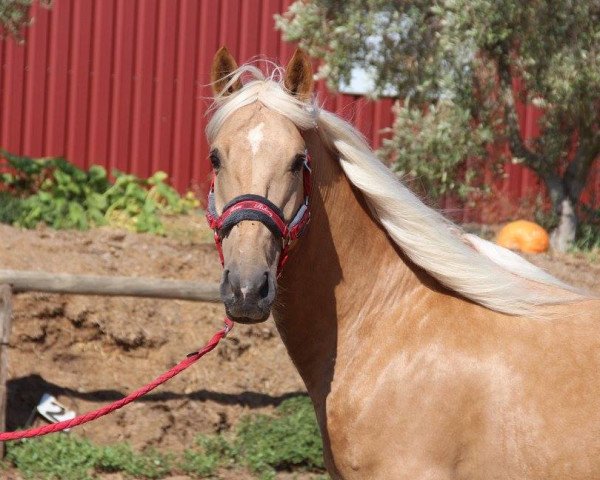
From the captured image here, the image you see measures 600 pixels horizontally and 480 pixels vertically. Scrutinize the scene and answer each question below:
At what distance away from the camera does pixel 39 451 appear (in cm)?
602

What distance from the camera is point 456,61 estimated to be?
8.33 metres

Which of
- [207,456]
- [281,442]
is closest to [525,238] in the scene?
[281,442]

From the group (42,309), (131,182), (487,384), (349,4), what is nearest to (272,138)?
(487,384)

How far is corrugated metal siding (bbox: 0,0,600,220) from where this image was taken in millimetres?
11062

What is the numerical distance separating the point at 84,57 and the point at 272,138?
857cm

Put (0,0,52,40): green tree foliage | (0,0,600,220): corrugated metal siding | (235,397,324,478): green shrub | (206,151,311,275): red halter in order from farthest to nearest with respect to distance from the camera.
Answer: (0,0,600,220): corrugated metal siding → (0,0,52,40): green tree foliage → (235,397,324,478): green shrub → (206,151,311,275): red halter

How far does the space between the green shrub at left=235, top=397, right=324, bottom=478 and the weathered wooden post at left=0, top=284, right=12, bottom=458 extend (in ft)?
4.99

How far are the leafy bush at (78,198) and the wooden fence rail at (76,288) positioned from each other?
2.59 meters

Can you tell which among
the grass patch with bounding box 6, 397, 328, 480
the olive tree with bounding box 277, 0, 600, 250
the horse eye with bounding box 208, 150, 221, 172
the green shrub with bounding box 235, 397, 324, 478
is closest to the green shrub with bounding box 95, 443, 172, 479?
the grass patch with bounding box 6, 397, 328, 480

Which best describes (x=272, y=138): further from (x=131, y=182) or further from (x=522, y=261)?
(x=131, y=182)

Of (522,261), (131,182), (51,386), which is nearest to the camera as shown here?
(522,261)

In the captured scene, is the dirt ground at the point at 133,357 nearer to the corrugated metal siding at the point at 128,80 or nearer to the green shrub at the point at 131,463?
the green shrub at the point at 131,463

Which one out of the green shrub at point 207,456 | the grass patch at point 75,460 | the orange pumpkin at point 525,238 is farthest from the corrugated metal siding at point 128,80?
the grass patch at point 75,460

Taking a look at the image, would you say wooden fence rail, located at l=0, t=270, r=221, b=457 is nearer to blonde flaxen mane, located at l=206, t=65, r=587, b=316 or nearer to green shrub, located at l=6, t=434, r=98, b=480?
green shrub, located at l=6, t=434, r=98, b=480
